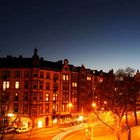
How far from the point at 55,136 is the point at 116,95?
15.7m

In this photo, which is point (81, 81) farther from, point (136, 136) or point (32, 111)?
point (136, 136)

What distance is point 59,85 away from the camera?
3649 inches

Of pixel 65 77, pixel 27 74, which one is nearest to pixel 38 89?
pixel 27 74

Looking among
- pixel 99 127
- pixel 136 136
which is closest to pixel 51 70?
pixel 99 127

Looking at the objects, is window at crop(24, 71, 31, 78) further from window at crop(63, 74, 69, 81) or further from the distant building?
window at crop(63, 74, 69, 81)

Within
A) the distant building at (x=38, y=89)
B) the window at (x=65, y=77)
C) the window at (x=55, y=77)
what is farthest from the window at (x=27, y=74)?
the window at (x=65, y=77)

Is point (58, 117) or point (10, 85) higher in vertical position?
point (10, 85)

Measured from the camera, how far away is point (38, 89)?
84.4 m

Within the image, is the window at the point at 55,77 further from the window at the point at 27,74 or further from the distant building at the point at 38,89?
the window at the point at 27,74

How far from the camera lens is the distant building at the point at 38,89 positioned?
8188 centimetres

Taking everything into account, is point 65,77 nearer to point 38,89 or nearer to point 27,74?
point 38,89

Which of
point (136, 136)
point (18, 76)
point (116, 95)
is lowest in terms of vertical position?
point (136, 136)

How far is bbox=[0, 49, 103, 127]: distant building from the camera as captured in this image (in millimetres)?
81875

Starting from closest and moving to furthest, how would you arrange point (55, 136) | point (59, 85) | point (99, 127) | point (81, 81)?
point (55, 136)
point (99, 127)
point (59, 85)
point (81, 81)
